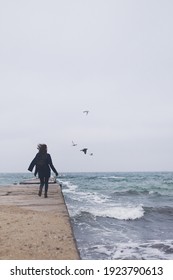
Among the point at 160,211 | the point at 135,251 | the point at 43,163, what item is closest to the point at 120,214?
the point at 160,211

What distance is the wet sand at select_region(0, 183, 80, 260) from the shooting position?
5.12 meters

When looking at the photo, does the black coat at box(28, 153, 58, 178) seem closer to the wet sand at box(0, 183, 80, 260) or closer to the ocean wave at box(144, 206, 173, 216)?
the wet sand at box(0, 183, 80, 260)

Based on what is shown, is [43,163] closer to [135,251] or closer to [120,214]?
[135,251]

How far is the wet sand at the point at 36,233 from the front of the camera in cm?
512

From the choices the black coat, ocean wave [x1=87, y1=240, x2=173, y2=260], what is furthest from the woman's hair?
ocean wave [x1=87, y1=240, x2=173, y2=260]

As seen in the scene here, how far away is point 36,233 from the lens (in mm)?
6348

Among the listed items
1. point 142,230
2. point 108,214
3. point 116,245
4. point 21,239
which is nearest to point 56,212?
point 116,245
